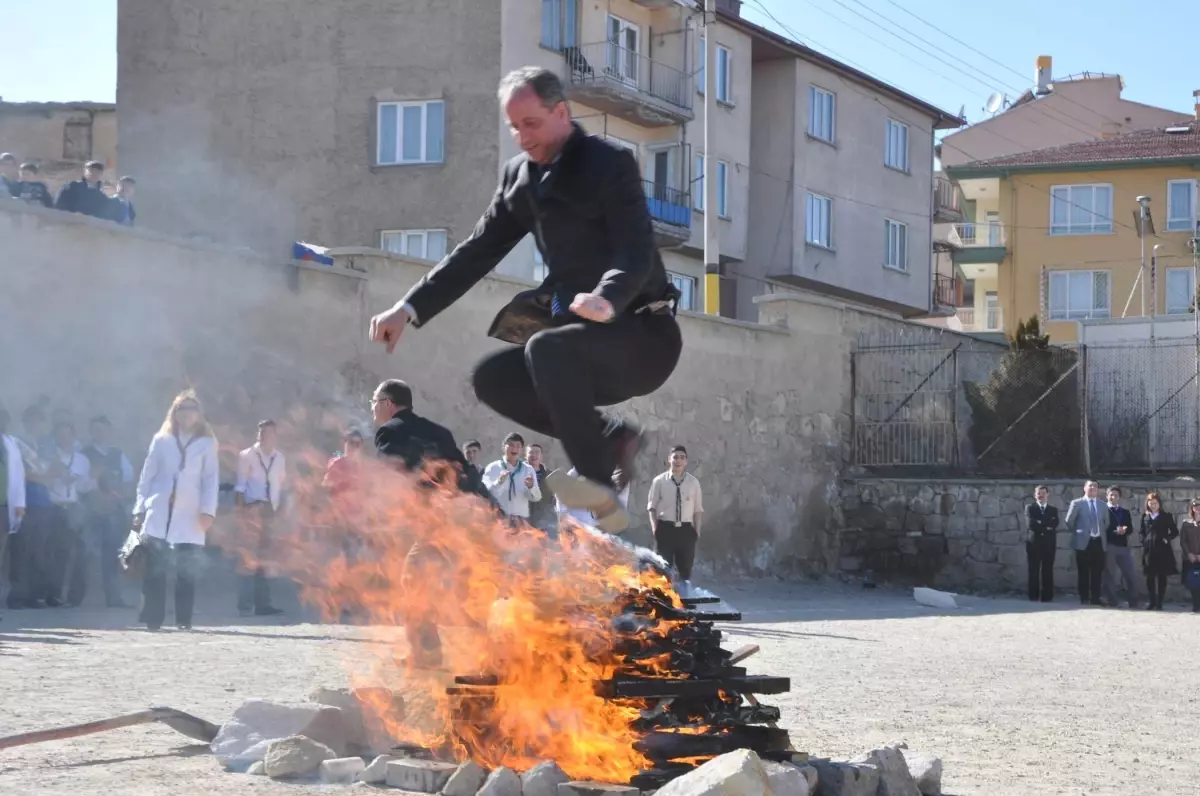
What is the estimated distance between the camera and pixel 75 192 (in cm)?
1808

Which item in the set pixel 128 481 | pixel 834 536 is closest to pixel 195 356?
pixel 128 481

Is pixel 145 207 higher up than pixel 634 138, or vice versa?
pixel 634 138

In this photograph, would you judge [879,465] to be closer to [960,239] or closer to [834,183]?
[834,183]

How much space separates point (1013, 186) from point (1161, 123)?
38.3 feet

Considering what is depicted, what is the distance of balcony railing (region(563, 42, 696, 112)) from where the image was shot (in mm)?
36625

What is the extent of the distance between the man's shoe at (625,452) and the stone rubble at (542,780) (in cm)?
109

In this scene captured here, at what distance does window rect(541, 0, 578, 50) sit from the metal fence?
37.5 ft

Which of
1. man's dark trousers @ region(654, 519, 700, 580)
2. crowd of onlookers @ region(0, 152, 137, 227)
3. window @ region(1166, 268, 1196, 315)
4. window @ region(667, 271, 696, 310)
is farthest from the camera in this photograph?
window @ region(1166, 268, 1196, 315)

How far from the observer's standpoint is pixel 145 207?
3525 cm

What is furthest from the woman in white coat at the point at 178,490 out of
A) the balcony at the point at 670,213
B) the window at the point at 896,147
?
the window at the point at 896,147

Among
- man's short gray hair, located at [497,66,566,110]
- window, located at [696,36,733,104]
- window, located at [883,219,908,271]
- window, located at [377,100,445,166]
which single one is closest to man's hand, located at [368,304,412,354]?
man's short gray hair, located at [497,66,566,110]

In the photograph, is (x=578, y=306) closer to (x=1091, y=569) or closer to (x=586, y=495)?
(x=586, y=495)

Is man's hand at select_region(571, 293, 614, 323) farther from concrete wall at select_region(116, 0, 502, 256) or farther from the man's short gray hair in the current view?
concrete wall at select_region(116, 0, 502, 256)

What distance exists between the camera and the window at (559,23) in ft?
119
